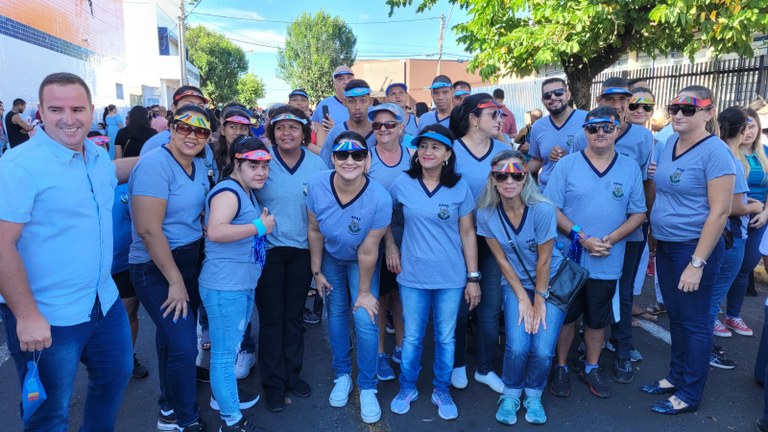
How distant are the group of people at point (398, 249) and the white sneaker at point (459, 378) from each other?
2cm

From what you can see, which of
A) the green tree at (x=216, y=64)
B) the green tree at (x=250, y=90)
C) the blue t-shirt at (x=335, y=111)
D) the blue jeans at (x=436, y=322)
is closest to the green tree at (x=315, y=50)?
the green tree at (x=216, y=64)

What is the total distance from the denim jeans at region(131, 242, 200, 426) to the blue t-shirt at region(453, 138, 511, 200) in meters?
1.89

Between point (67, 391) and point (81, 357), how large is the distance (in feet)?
0.69

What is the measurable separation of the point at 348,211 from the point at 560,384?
78.5 inches

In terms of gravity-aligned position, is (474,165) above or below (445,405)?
above

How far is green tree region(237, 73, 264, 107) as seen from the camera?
64750mm

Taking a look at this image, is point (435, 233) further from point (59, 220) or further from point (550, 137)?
point (59, 220)

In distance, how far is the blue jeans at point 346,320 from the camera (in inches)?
132

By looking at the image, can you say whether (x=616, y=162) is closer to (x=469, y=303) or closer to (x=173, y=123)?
(x=469, y=303)

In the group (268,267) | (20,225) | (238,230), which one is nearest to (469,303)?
(268,267)

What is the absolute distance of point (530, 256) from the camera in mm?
3242

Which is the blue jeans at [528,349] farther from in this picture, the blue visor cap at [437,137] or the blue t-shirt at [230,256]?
the blue t-shirt at [230,256]

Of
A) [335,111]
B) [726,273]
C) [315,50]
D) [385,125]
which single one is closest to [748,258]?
[726,273]

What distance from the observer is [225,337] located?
287 cm
